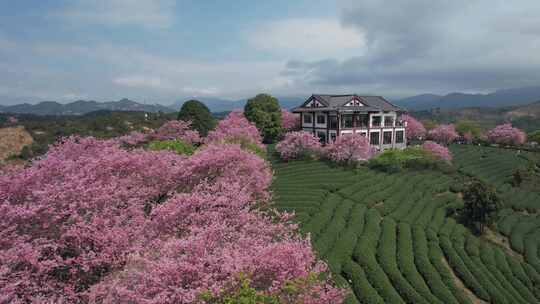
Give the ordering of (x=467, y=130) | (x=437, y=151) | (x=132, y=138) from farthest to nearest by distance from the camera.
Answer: (x=467, y=130), (x=437, y=151), (x=132, y=138)

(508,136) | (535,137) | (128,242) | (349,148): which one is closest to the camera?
(128,242)

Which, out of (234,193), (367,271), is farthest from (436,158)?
(234,193)

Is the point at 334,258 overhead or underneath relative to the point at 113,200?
underneath

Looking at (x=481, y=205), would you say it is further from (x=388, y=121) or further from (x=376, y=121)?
(x=388, y=121)

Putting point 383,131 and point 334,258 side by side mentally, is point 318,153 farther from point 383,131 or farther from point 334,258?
point 334,258

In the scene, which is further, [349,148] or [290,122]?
[290,122]

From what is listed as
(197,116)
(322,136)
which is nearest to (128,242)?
(322,136)
